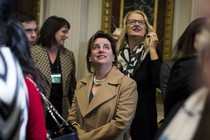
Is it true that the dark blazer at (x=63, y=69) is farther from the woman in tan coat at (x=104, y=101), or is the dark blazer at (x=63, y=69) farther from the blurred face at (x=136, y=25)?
the blurred face at (x=136, y=25)

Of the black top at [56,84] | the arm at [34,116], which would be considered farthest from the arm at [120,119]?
the arm at [34,116]

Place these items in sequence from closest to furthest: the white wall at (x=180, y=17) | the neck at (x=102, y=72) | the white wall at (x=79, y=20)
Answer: the neck at (x=102, y=72), the white wall at (x=180, y=17), the white wall at (x=79, y=20)

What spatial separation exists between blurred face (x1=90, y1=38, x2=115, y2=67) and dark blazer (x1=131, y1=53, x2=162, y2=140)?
0.44m

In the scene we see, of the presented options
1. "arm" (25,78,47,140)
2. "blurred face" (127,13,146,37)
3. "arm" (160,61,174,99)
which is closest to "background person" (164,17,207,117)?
"arm" (160,61,174,99)

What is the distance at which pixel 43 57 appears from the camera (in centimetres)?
364

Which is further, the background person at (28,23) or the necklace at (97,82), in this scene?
the background person at (28,23)

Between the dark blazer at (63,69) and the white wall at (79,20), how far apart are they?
3.23ft

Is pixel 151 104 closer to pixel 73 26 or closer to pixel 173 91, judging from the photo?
pixel 173 91

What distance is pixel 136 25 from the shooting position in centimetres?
361

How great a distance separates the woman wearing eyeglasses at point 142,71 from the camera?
3.41 meters

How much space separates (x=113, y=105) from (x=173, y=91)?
3.27ft

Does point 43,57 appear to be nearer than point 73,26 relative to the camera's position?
Yes

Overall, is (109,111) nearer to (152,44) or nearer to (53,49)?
(152,44)

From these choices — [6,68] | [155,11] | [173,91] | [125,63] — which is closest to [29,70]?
[6,68]
